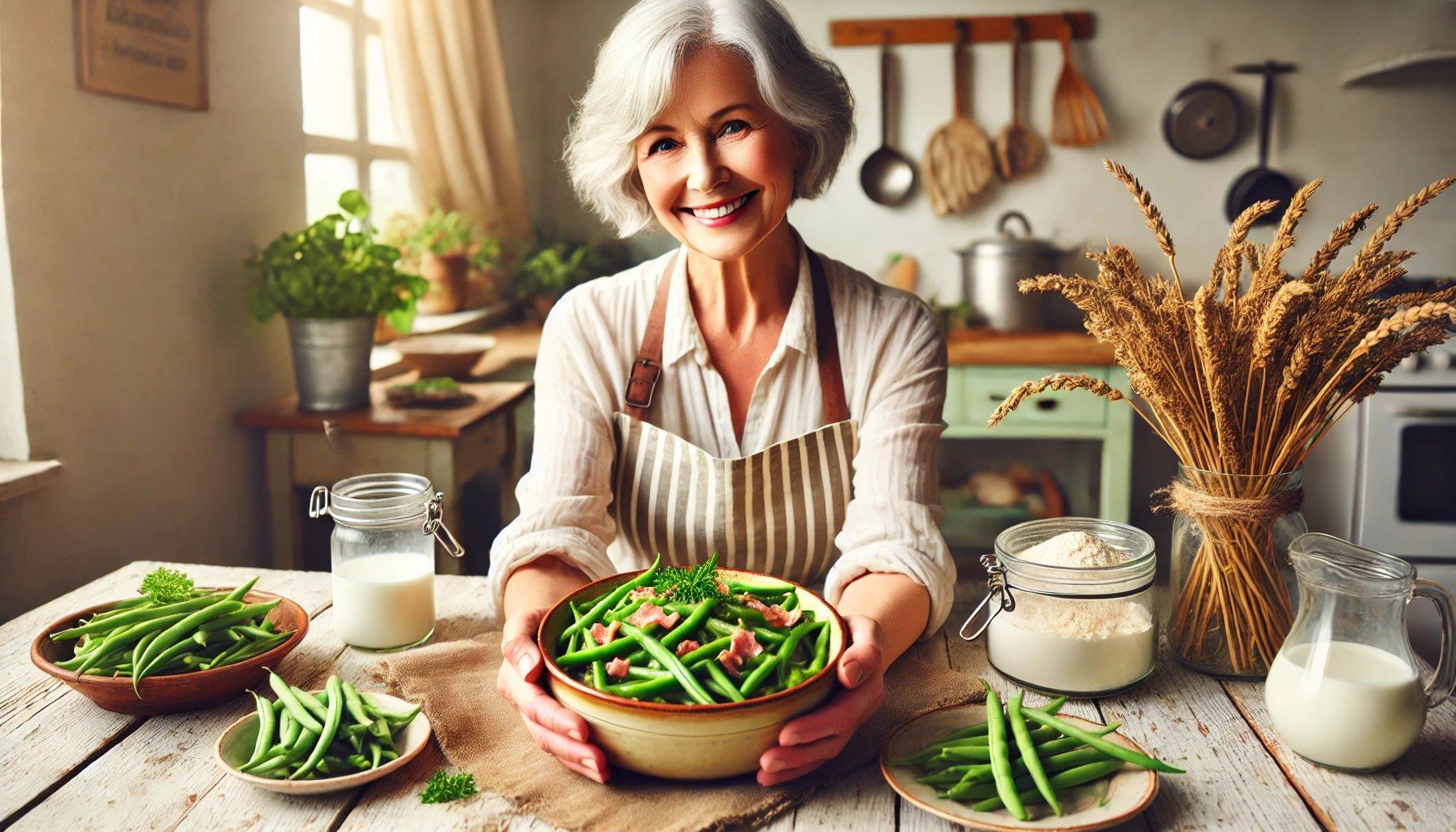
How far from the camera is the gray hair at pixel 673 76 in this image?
1462mm

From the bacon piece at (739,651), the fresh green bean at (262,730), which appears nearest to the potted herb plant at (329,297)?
the fresh green bean at (262,730)

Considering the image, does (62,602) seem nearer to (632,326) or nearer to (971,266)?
(632,326)

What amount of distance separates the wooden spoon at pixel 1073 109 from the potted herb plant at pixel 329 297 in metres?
2.94

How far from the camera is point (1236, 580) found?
1228 millimetres

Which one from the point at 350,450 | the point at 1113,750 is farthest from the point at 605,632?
the point at 350,450

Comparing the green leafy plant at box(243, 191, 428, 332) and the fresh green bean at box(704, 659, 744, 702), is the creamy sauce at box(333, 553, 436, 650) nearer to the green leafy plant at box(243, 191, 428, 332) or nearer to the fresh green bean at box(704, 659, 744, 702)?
the fresh green bean at box(704, 659, 744, 702)

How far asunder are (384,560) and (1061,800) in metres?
0.92

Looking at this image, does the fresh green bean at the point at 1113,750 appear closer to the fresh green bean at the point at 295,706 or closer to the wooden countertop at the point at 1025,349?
the fresh green bean at the point at 295,706

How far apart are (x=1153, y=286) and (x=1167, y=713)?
0.50 m

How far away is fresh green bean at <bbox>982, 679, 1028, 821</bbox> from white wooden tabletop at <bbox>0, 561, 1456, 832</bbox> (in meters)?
0.06

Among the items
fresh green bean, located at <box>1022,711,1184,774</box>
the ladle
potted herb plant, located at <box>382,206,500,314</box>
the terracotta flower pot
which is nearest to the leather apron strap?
fresh green bean, located at <box>1022,711,1184,774</box>

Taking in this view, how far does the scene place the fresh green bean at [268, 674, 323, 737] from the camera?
110 cm

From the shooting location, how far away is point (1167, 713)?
1.20 metres

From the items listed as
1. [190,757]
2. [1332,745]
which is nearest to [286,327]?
[190,757]
